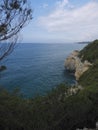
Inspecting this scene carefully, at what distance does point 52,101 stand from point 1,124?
4559mm

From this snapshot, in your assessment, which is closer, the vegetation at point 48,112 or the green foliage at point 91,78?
the vegetation at point 48,112

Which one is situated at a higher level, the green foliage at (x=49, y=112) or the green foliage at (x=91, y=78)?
the green foliage at (x=49, y=112)

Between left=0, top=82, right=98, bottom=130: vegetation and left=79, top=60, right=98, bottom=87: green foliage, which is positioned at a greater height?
left=0, top=82, right=98, bottom=130: vegetation

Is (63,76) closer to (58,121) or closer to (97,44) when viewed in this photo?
(97,44)

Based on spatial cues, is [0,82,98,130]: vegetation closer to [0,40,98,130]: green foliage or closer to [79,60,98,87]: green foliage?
[0,40,98,130]: green foliage

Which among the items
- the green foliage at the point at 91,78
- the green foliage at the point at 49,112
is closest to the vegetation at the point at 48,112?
the green foliage at the point at 49,112

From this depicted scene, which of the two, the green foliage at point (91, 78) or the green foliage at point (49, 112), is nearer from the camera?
the green foliage at point (49, 112)

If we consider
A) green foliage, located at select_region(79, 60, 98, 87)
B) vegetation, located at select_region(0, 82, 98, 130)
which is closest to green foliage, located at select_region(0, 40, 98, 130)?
vegetation, located at select_region(0, 82, 98, 130)

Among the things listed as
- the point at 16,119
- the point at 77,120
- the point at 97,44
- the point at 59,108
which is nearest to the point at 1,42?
the point at 16,119

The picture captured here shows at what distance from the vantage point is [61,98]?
21.6m

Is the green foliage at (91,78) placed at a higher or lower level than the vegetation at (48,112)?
lower

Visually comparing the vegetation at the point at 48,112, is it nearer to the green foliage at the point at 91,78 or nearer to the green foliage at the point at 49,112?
the green foliage at the point at 49,112

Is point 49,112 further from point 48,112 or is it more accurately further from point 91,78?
point 91,78

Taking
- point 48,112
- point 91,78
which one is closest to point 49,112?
point 48,112
